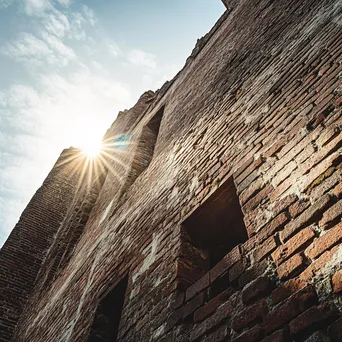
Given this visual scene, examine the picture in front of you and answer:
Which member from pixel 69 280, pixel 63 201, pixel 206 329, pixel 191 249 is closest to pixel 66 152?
pixel 63 201

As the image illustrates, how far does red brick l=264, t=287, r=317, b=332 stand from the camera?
1.24 metres

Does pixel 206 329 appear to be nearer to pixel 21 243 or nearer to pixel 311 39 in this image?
pixel 311 39

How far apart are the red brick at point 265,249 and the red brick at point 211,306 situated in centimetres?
22

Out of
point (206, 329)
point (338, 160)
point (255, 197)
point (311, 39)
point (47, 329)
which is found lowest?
point (206, 329)

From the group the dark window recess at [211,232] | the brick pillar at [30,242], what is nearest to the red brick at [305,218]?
the dark window recess at [211,232]

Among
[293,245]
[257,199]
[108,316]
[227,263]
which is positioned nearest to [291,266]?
[293,245]

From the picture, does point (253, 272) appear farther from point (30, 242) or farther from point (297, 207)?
point (30, 242)

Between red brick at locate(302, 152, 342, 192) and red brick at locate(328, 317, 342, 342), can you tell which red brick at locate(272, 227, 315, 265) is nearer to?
red brick at locate(302, 152, 342, 192)

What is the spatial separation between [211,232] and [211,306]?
36.0 inches

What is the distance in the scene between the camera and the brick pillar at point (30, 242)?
6.97 metres

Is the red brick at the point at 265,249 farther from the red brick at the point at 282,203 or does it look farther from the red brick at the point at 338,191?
the red brick at the point at 338,191

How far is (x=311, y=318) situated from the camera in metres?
1.17

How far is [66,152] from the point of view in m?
12.8

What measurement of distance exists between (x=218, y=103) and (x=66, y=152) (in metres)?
10.3
